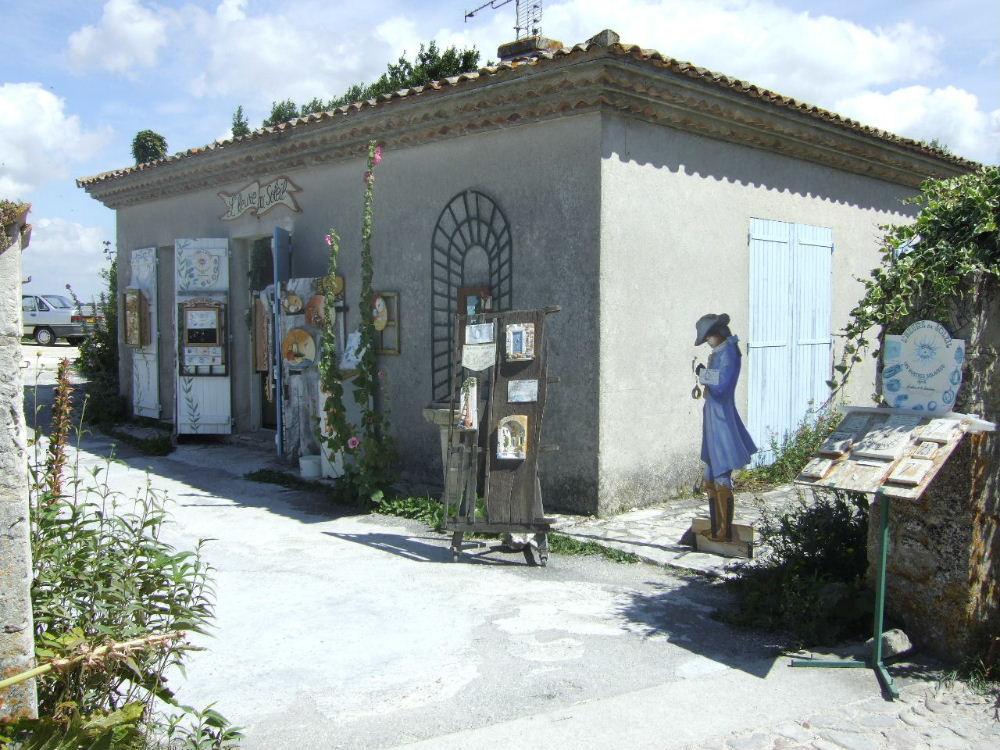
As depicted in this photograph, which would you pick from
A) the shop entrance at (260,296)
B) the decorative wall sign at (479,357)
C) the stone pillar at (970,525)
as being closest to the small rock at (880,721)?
the stone pillar at (970,525)

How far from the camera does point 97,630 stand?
3.17 metres

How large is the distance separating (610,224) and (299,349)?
3.81 meters

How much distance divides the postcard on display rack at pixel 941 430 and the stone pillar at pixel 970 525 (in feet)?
0.59

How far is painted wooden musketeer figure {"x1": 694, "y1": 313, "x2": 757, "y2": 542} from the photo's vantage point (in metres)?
6.14

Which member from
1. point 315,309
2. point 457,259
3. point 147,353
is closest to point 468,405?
point 457,259

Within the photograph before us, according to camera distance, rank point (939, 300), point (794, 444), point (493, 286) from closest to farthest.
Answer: point (939, 300) → point (493, 286) → point (794, 444)

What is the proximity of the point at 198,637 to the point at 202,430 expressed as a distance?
6.69 m

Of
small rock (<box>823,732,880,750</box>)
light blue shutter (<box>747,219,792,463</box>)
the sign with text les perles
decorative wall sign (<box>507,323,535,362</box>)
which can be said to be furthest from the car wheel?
small rock (<box>823,732,880,750</box>)

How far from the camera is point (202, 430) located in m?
11.3

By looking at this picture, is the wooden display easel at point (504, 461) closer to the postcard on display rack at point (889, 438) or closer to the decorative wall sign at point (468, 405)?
the decorative wall sign at point (468, 405)

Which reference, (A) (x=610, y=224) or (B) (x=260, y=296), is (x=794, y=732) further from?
(B) (x=260, y=296)

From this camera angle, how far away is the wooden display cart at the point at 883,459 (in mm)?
3957

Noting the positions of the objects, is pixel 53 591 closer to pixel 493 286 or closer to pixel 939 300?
pixel 939 300

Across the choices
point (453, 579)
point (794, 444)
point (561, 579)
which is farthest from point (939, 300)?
point (794, 444)
